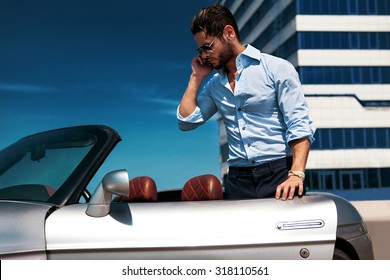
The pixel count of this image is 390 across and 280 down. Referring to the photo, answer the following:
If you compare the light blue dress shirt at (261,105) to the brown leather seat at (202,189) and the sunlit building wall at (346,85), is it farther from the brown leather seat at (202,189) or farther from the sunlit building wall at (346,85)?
the sunlit building wall at (346,85)

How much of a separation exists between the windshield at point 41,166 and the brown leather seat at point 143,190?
13.4 inches

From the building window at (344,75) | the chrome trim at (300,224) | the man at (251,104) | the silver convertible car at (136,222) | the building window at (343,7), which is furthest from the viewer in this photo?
the building window at (343,7)

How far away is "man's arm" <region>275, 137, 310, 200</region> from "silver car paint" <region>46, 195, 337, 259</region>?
10 centimetres

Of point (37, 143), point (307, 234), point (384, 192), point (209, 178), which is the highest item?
point (37, 143)

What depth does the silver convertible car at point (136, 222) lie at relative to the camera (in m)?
2.44

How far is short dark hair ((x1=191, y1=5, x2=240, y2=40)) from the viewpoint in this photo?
295 cm

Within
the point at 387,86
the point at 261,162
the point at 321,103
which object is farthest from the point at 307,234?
the point at 387,86

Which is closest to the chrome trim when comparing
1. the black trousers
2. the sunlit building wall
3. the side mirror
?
the black trousers

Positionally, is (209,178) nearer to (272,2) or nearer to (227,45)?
(227,45)

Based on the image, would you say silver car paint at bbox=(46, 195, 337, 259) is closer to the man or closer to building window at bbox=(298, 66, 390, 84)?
the man

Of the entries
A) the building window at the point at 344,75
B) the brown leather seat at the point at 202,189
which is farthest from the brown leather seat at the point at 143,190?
the building window at the point at 344,75

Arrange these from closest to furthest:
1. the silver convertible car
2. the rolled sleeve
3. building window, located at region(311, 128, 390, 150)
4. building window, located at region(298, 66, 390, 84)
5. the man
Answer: the silver convertible car < the man < the rolled sleeve < building window, located at region(311, 128, 390, 150) < building window, located at region(298, 66, 390, 84)

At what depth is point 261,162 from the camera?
3045 mm

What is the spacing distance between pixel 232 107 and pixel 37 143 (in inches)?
40.2
